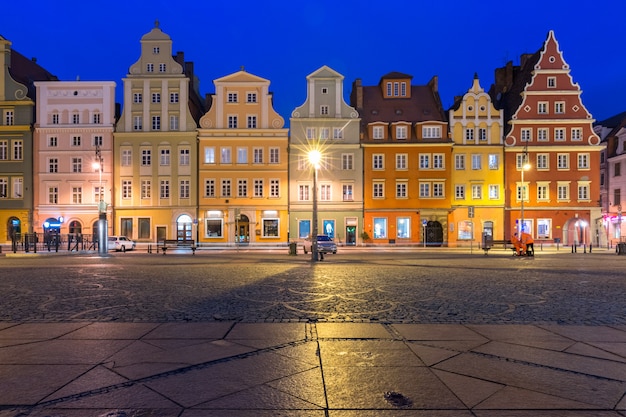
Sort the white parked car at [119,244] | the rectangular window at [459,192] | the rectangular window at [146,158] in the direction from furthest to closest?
the rectangular window at [459,192] < the rectangular window at [146,158] < the white parked car at [119,244]

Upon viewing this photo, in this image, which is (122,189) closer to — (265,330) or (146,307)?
(146,307)

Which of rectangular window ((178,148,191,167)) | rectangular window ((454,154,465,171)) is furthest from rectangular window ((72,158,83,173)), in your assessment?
rectangular window ((454,154,465,171))

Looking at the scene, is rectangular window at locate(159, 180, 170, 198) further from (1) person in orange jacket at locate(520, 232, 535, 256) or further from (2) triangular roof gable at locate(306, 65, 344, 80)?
(1) person in orange jacket at locate(520, 232, 535, 256)

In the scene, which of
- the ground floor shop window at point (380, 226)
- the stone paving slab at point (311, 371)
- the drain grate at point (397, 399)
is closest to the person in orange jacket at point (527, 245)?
the ground floor shop window at point (380, 226)

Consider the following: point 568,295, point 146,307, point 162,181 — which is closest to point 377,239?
point 162,181

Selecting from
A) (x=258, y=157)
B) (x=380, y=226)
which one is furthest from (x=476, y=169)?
(x=258, y=157)

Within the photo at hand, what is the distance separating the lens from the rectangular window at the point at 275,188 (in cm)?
4688

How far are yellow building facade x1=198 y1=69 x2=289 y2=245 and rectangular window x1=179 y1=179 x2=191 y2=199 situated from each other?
1.23 metres

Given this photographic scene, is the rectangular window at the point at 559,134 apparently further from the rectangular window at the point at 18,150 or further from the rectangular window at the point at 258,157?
the rectangular window at the point at 18,150

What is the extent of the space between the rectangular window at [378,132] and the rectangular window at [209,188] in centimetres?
1719

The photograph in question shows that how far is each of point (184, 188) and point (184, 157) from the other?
3.15 m

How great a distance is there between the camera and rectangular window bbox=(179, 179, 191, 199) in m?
46.8

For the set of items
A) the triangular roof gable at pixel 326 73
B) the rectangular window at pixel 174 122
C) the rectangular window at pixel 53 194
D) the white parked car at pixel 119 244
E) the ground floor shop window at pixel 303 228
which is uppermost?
the triangular roof gable at pixel 326 73

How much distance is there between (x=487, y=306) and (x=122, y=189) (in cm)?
4397
